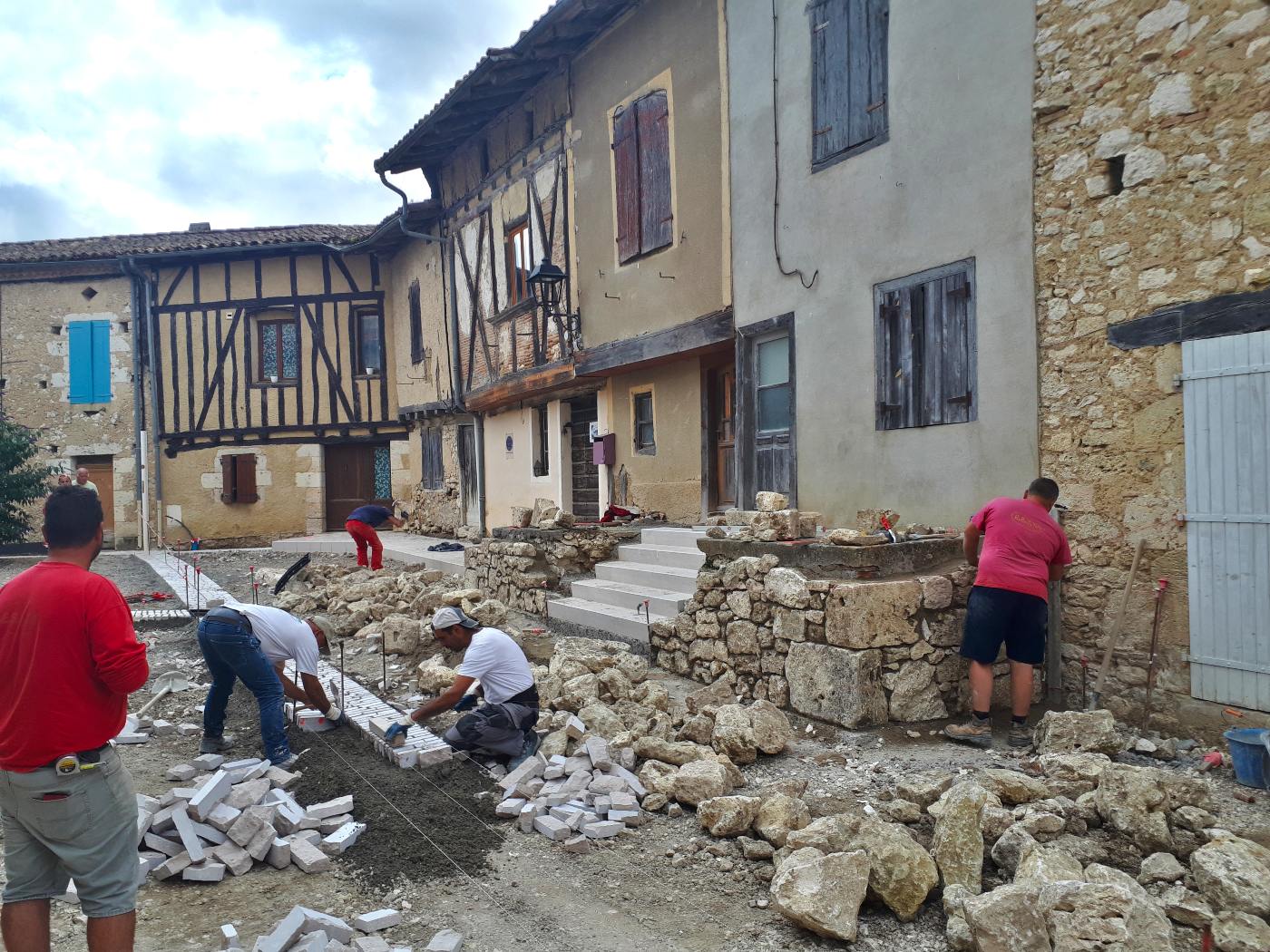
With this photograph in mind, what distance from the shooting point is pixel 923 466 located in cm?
677

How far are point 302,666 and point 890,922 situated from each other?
3.82 meters

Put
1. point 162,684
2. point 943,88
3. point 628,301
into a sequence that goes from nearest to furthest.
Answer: point 943,88
point 162,684
point 628,301

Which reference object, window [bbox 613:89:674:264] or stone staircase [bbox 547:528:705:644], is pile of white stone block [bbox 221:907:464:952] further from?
window [bbox 613:89:674:264]

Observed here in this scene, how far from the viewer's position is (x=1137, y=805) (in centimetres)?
360

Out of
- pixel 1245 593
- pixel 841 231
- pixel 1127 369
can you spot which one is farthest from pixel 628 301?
pixel 1245 593

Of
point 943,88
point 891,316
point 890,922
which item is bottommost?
point 890,922

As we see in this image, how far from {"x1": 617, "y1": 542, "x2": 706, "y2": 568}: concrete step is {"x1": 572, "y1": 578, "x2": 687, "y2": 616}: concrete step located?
0.37 metres

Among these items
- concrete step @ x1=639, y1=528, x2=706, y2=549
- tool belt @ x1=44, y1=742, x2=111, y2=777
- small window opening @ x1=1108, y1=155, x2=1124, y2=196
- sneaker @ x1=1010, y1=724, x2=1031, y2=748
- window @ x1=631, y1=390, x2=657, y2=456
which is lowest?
sneaker @ x1=1010, y1=724, x2=1031, y2=748

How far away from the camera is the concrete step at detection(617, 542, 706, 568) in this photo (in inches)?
332

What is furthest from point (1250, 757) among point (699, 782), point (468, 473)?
point (468, 473)

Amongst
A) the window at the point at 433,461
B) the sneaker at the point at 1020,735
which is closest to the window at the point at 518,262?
the window at the point at 433,461

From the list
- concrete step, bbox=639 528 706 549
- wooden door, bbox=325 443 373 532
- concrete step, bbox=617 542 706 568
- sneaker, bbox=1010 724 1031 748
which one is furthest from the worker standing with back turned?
sneaker, bbox=1010 724 1031 748

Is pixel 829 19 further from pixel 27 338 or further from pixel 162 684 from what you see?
pixel 27 338

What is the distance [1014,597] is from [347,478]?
1764cm
